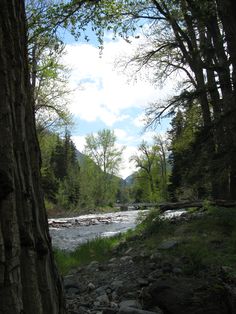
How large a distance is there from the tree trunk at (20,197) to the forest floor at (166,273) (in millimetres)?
2133

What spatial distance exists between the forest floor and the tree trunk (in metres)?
2.13

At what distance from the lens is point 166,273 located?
18.1 feet

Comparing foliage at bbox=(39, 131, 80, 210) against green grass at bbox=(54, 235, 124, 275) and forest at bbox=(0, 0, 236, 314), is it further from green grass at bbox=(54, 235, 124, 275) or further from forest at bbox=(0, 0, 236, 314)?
green grass at bbox=(54, 235, 124, 275)

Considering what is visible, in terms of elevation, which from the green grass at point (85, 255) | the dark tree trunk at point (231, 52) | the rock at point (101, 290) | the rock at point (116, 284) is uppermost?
the dark tree trunk at point (231, 52)

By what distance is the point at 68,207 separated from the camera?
148 ft

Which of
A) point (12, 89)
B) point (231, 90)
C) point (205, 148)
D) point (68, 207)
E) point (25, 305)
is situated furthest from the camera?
point (68, 207)

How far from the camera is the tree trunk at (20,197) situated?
195 centimetres

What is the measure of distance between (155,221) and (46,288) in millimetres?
7059

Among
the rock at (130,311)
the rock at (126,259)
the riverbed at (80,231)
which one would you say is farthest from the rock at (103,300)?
the riverbed at (80,231)

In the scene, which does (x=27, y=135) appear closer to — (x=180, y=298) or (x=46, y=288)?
(x=46, y=288)

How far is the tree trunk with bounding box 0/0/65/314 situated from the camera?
195 cm

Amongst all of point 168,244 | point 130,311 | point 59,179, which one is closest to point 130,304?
point 130,311

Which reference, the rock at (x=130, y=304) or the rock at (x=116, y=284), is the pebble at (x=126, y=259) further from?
the rock at (x=130, y=304)

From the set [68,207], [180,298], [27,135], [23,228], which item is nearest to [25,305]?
[23,228]
